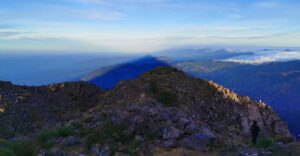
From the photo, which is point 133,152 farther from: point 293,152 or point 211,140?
point 293,152

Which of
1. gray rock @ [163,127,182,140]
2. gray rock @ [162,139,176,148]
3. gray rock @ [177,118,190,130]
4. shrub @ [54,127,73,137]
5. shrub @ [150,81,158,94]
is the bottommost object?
gray rock @ [162,139,176,148]

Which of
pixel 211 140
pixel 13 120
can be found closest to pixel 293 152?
pixel 211 140

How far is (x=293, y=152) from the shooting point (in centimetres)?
1898

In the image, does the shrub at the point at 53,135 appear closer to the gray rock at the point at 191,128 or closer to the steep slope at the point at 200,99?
the gray rock at the point at 191,128

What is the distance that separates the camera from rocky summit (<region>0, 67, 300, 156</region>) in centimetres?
2058

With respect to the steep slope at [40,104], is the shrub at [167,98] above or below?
above

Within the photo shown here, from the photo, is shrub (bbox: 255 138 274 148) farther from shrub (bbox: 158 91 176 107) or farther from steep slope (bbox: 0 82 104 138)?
steep slope (bbox: 0 82 104 138)

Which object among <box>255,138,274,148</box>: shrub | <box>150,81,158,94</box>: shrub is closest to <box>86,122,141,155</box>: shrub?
<box>255,138,274,148</box>: shrub

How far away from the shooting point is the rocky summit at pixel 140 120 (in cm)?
2058

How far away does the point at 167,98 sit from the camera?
32469 mm

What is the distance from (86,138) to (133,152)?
310 cm

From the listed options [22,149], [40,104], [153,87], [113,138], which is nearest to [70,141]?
[113,138]

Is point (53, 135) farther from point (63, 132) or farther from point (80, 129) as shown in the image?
point (80, 129)

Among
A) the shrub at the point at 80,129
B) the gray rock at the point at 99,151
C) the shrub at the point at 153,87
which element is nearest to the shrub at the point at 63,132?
the shrub at the point at 80,129
